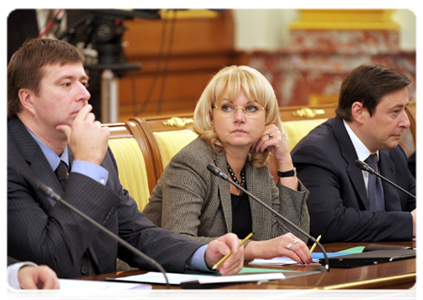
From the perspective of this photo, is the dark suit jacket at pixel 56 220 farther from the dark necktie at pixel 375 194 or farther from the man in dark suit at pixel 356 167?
the dark necktie at pixel 375 194

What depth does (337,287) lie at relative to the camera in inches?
52.8

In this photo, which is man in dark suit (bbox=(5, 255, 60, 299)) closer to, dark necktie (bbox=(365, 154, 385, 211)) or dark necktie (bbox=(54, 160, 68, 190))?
dark necktie (bbox=(54, 160, 68, 190))

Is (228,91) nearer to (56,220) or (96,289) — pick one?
A: (56,220)

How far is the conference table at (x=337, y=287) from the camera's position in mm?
1288

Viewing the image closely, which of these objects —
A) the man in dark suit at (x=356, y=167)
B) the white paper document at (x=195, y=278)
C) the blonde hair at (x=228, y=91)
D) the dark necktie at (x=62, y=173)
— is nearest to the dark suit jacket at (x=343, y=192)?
the man in dark suit at (x=356, y=167)

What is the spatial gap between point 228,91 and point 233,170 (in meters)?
0.29

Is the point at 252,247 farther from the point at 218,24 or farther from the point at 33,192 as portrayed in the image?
the point at 218,24

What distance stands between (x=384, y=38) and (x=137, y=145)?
3889 millimetres

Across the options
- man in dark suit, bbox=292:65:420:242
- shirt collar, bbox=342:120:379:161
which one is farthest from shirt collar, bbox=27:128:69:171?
shirt collar, bbox=342:120:379:161

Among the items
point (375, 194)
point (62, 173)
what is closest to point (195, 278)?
point (62, 173)

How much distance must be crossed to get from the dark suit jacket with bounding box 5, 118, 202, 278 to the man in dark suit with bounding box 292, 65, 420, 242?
2.83 feet

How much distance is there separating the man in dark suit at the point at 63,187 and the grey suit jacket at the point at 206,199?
227 millimetres

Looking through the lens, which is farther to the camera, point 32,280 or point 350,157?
point 350,157
